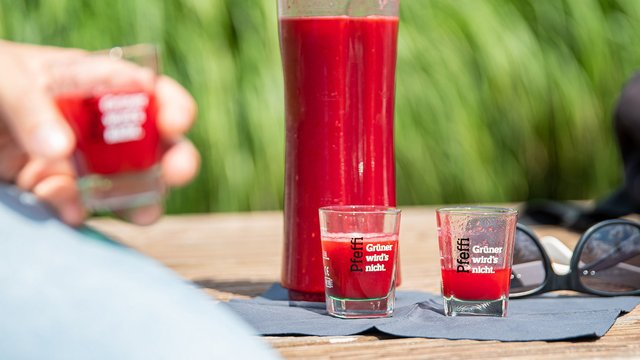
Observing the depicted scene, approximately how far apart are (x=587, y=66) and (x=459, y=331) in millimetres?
3084

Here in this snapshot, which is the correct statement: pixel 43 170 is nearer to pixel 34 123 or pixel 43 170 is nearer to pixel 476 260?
pixel 34 123

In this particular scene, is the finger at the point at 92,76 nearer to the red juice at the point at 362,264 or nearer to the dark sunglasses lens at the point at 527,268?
the red juice at the point at 362,264

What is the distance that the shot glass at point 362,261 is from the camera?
4.42 ft

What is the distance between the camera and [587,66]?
13.5ft

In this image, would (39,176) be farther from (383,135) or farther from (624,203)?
(624,203)

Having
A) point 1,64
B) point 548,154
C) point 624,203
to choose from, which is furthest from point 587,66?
point 1,64

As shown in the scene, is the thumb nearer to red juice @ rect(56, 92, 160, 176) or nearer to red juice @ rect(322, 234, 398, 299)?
red juice @ rect(56, 92, 160, 176)

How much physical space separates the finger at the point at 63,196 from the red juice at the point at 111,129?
0.03 meters

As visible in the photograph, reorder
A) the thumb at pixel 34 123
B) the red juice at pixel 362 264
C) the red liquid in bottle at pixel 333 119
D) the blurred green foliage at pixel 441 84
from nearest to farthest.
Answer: the thumb at pixel 34 123
the red juice at pixel 362 264
the red liquid in bottle at pixel 333 119
the blurred green foliage at pixel 441 84

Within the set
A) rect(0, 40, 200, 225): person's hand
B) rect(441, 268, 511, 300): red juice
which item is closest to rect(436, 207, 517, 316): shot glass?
rect(441, 268, 511, 300): red juice

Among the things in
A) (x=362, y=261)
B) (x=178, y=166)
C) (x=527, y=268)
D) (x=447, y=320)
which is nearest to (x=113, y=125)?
(x=178, y=166)

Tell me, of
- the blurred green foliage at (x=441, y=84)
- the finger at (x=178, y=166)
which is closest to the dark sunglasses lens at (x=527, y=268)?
the finger at (x=178, y=166)

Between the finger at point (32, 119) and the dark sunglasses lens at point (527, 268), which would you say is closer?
the finger at point (32, 119)

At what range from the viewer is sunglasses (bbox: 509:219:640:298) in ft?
5.15
